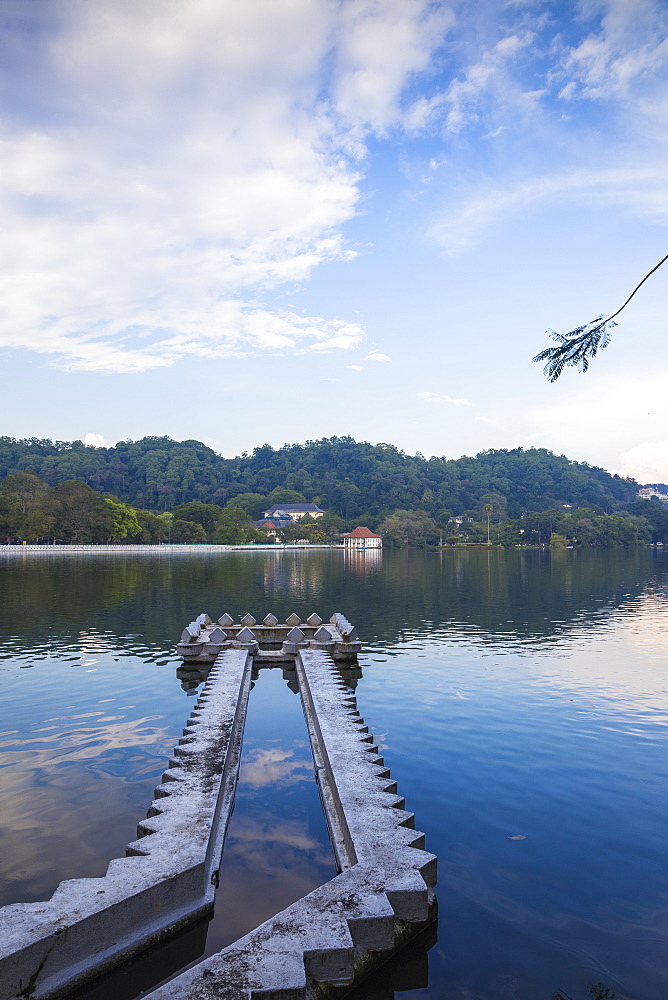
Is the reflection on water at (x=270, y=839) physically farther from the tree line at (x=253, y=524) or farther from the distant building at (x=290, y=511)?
the distant building at (x=290, y=511)

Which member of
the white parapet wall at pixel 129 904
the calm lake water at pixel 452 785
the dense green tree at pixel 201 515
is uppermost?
the dense green tree at pixel 201 515

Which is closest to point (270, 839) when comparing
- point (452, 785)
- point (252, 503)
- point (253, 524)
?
point (452, 785)

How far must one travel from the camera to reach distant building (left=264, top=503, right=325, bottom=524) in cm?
17675

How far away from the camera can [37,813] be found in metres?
8.53

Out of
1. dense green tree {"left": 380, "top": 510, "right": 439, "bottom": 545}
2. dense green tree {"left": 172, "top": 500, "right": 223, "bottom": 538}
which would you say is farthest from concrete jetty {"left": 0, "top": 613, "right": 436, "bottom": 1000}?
dense green tree {"left": 380, "top": 510, "right": 439, "bottom": 545}

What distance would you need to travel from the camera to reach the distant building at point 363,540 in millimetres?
151375

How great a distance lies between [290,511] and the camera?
179250 mm

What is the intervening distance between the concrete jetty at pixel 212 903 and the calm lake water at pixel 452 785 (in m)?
0.35

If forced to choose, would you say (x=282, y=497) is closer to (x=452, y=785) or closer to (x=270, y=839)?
(x=452, y=785)

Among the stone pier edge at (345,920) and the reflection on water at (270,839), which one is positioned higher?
the stone pier edge at (345,920)

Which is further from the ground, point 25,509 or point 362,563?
point 25,509

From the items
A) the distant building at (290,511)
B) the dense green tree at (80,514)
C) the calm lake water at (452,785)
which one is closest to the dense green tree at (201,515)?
the dense green tree at (80,514)

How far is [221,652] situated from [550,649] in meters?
11.2

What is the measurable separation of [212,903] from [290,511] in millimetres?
173242
